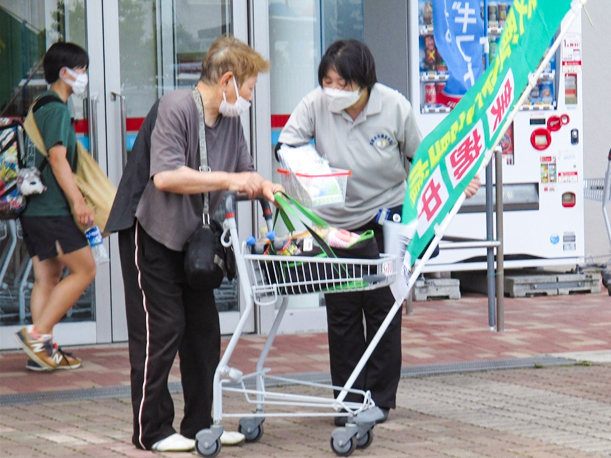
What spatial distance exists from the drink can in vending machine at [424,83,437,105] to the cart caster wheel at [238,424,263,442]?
4.98 meters

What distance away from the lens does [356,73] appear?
427 centimetres

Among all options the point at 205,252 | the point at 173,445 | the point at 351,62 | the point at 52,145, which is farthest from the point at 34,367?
the point at 351,62

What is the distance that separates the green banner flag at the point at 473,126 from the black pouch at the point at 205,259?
736mm

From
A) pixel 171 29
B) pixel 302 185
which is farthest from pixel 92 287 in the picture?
pixel 302 185

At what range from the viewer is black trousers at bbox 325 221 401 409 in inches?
180

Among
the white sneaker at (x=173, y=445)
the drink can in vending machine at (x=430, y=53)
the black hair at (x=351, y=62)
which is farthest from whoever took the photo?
the drink can in vending machine at (x=430, y=53)

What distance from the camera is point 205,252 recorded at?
3766mm

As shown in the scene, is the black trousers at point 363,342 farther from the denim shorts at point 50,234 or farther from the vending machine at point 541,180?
the vending machine at point 541,180

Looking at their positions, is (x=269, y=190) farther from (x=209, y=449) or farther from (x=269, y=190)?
(x=209, y=449)

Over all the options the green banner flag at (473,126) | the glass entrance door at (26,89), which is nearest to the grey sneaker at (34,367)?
the glass entrance door at (26,89)

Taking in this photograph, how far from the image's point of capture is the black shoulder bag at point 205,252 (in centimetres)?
375

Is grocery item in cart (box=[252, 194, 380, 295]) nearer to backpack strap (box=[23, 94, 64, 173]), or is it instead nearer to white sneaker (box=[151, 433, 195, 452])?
white sneaker (box=[151, 433, 195, 452])

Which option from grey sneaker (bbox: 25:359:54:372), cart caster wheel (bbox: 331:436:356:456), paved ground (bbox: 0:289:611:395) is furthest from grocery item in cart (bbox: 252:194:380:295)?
grey sneaker (bbox: 25:359:54:372)

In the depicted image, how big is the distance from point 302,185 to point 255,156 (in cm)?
319
